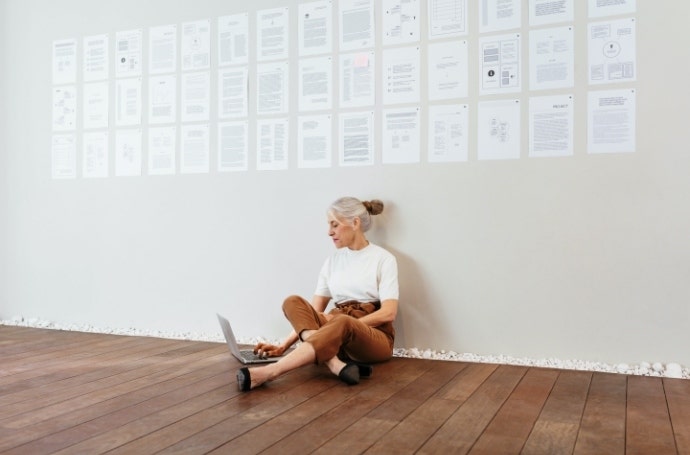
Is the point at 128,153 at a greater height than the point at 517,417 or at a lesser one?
greater

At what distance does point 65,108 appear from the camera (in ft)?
13.9

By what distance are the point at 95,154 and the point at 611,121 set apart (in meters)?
3.14

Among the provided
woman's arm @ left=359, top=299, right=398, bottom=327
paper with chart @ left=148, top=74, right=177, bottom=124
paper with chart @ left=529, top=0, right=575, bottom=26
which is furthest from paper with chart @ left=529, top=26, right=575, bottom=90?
paper with chart @ left=148, top=74, right=177, bottom=124

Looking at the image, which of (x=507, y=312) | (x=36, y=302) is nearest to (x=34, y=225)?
(x=36, y=302)

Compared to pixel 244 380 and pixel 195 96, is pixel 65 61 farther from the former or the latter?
pixel 244 380

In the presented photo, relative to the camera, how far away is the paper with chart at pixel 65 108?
4223 mm

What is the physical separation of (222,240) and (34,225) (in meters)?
1.52

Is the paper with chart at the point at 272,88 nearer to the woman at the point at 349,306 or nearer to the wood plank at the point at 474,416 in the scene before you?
the woman at the point at 349,306

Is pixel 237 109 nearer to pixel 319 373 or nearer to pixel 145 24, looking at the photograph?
pixel 145 24

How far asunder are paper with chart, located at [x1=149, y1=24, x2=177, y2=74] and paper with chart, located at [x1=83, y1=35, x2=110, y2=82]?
365 mm

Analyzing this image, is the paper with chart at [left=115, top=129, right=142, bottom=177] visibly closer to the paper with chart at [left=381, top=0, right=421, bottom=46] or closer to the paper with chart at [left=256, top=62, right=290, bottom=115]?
the paper with chart at [left=256, top=62, right=290, bottom=115]

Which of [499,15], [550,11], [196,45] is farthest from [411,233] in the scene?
[196,45]

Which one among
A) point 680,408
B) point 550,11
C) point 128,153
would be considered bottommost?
point 680,408

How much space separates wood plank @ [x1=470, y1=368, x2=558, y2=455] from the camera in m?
1.84
